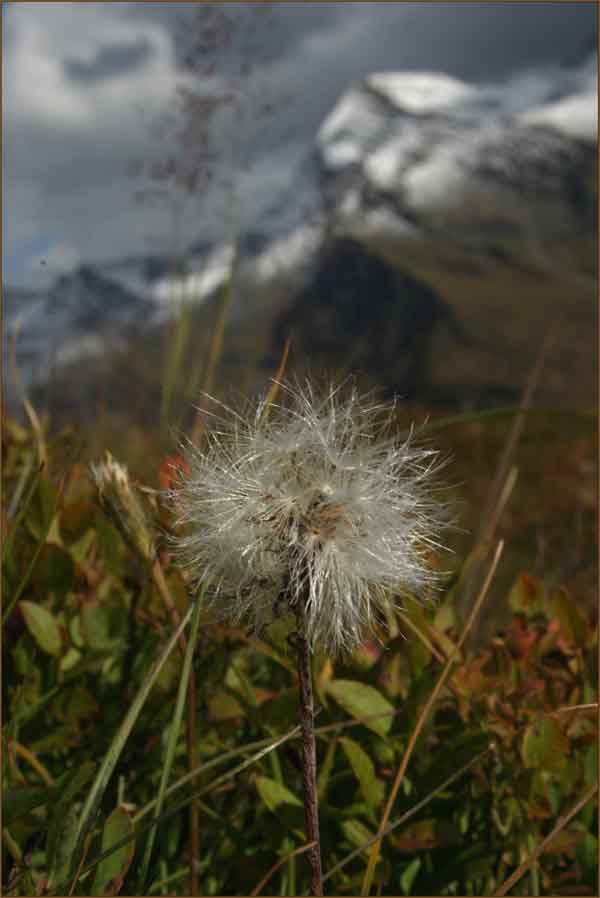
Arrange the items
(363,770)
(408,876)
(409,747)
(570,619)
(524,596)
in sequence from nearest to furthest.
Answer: (409,747)
(363,770)
(408,876)
(570,619)
(524,596)

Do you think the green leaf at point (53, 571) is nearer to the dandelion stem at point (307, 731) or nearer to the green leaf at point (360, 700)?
the green leaf at point (360, 700)

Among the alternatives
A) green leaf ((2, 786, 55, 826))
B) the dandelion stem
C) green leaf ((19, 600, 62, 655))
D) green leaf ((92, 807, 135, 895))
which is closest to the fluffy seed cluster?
the dandelion stem

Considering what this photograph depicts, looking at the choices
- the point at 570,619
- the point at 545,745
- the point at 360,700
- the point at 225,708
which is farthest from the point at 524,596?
the point at 225,708

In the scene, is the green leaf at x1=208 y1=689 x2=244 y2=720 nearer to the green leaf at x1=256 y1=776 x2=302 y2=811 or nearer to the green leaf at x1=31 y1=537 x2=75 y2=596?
the green leaf at x1=256 y1=776 x2=302 y2=811

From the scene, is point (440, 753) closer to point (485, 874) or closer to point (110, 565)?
point (485, 874)

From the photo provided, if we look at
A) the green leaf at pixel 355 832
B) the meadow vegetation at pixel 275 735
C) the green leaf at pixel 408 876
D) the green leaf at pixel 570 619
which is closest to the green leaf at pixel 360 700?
the meadow vegetation at pixel 275 735

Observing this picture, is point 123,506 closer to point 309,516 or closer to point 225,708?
point 309,516
